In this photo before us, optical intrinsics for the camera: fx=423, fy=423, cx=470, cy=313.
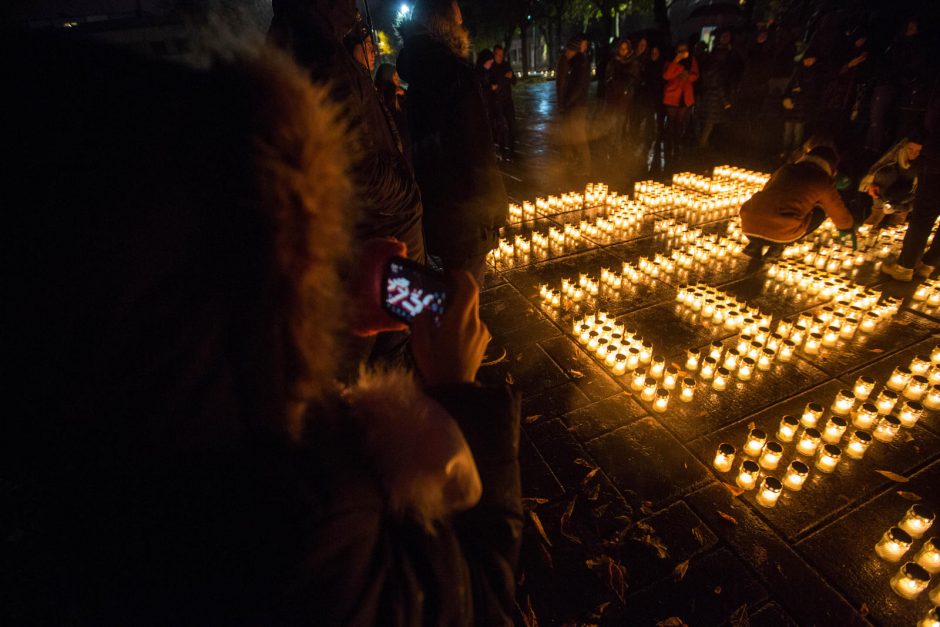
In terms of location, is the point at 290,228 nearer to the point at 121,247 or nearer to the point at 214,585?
the point at 121,247

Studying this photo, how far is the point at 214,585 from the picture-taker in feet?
2.30

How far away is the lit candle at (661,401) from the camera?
3070mm

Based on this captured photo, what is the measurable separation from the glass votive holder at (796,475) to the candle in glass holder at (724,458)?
303mm

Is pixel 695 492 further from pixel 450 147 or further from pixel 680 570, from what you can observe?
pixel 450 147

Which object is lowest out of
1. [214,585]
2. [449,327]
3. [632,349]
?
[632,349]

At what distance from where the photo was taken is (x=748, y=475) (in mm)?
2529

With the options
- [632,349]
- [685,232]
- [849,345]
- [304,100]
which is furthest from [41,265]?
[685,232]

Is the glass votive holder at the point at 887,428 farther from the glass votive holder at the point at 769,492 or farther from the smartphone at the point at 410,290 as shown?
the smartphone at the point at 410,290

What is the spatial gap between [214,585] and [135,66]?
2.73ft

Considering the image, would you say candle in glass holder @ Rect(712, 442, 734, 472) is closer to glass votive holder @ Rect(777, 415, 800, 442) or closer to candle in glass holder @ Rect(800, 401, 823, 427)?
glass votive holder @ Rect(777, 415, 800, 442)

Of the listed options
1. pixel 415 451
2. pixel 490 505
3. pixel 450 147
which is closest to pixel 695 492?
pixel 490 505

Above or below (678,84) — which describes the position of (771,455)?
below

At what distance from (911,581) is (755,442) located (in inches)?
34.4

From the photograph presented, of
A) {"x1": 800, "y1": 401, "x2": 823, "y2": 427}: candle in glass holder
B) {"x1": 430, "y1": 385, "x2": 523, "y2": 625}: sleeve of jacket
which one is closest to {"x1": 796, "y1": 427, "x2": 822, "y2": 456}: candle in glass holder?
{"x1": 800, "y1": 401, "x2": 823, "y2": 427}: candle in glass holder
